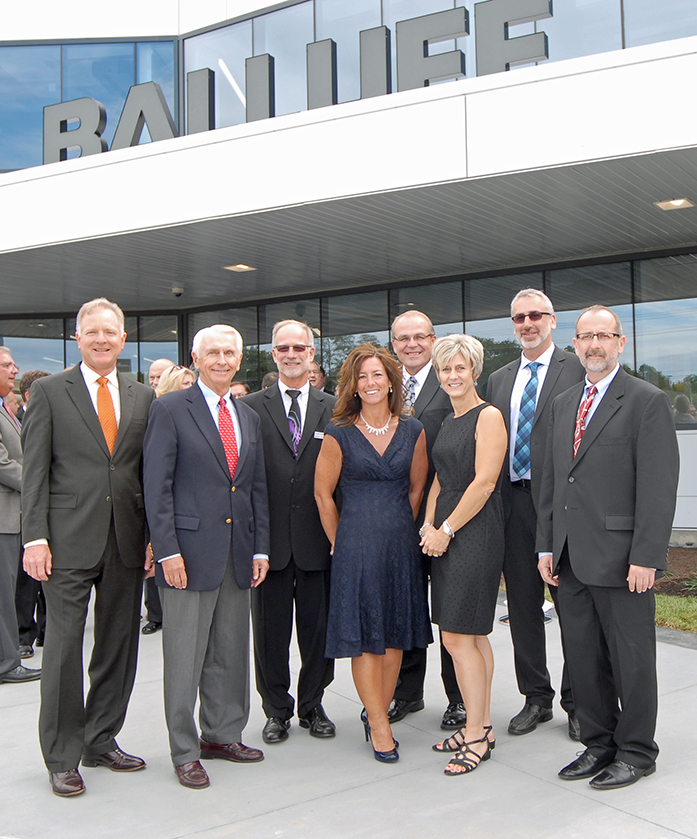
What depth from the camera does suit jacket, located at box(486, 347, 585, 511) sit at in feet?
13.6

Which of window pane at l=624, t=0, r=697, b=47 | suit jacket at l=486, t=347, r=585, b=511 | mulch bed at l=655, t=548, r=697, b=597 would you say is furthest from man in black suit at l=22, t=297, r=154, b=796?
window pane at l=624, t=0, r=697, b=47

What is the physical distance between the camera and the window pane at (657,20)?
39.0ft

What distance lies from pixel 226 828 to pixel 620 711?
1881mm

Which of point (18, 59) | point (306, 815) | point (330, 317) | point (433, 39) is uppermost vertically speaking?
point (18, 59)

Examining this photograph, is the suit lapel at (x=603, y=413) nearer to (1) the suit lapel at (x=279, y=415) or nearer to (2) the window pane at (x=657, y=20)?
(1) the suit lapel at (x=279, y=415)

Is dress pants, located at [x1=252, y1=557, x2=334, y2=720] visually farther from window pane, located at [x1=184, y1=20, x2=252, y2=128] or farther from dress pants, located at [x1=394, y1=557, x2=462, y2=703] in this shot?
window pane, located at [x1=184, y1=20, x2=252, y2=128]

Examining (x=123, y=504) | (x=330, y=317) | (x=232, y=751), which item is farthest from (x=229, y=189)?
(x=232, y=751)

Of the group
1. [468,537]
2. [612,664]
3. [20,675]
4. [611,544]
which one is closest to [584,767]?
[612,664]

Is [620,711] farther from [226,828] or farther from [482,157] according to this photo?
[482,157]

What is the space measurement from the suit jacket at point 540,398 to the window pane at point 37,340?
1532cm

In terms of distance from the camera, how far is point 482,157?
326 inches

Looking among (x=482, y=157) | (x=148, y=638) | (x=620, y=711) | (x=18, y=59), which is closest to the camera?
(x=620, y=711)

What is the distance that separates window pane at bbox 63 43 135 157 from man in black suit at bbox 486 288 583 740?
48.4ft

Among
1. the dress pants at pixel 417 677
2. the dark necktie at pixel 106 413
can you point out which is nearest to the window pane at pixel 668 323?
the dress pants at pixel 417 677
